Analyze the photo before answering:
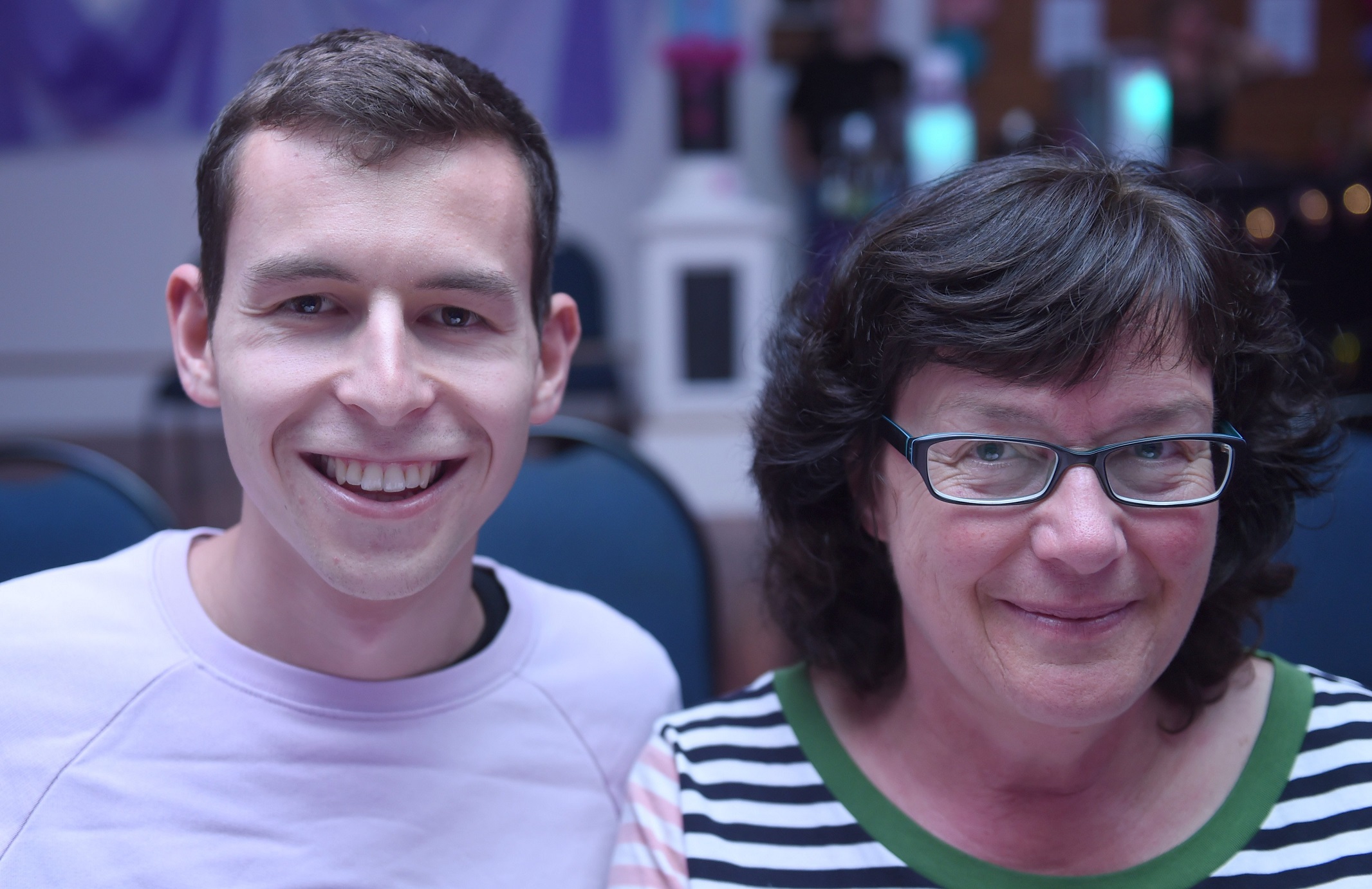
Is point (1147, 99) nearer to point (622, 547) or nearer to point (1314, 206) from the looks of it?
point (1314, 206)

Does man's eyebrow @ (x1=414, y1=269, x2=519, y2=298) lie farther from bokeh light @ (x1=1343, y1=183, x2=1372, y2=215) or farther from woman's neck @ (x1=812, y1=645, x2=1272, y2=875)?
bokeh light @ (x1=1343, y1=183, x2=1372, y2=215)

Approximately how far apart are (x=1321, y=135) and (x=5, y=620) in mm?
6439

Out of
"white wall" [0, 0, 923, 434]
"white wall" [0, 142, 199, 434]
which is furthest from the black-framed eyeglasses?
"white wall" [0, 142, 199, 434]

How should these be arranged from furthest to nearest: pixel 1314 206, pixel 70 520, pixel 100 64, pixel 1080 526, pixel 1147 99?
1. pixel 100 64
2. pixel 1147 99
3. pixel 1314 206
4. pixel 70 520
5. pixel 1080 526

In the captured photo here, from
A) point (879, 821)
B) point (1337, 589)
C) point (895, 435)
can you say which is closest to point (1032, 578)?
point (895, 435)

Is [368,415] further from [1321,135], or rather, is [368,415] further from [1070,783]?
[1321,135]

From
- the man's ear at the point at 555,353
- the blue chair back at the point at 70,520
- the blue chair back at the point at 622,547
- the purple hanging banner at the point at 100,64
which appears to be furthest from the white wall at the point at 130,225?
the man's ear at the point at 555,353

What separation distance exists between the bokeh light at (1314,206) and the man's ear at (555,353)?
284cm

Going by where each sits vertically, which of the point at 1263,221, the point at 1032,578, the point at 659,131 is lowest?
the point at 1032,578

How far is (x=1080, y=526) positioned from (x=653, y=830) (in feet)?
1.62

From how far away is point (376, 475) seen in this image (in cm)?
101


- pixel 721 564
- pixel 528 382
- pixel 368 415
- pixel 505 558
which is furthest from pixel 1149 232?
pixel 721 564

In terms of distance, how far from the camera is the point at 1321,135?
5777 mm

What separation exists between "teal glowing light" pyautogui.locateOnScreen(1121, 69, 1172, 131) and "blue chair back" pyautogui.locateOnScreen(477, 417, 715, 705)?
310 centimetres
